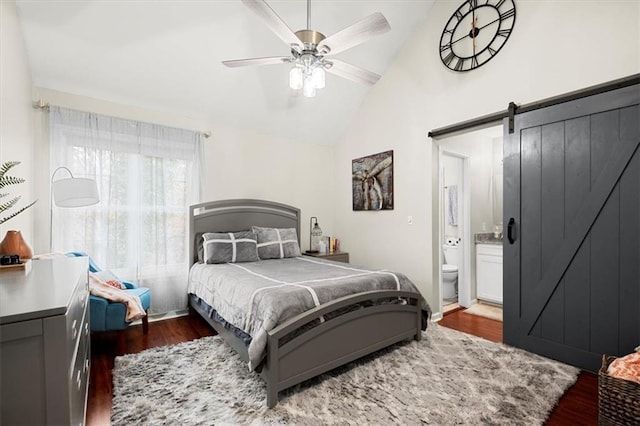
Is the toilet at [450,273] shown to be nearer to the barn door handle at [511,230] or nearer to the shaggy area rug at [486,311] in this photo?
the shaggy area rug at [486,311]

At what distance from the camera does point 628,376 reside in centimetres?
166

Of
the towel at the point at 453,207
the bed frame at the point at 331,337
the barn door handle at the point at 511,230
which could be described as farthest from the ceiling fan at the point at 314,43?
the towel at the point at 453,207

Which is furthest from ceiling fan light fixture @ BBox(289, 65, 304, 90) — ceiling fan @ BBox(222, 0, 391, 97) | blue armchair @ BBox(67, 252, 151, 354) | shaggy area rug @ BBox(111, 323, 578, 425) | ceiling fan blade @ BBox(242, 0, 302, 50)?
blue armchair @ BBox(67, 252, 151, 354)

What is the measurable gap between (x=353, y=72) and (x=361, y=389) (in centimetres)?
248

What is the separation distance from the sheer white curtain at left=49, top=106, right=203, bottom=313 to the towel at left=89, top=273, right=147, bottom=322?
596 mm

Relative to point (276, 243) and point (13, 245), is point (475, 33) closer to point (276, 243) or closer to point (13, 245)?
point (276, 243)

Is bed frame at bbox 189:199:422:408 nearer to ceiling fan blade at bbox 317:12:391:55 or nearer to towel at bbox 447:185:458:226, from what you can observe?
ceiling fan blade at bbox 317:12:391:55

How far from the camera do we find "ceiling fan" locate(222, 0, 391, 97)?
1912 mm

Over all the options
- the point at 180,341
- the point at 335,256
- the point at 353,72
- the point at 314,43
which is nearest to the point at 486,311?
the point at 335,256

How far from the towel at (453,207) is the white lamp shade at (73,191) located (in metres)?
4.62

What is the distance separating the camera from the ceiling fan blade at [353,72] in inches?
96.0

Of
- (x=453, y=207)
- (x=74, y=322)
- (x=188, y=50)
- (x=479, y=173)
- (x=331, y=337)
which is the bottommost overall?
(x=331, y=337)

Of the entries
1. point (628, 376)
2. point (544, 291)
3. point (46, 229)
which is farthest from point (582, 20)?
point (46, 229)

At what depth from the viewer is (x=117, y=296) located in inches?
103
